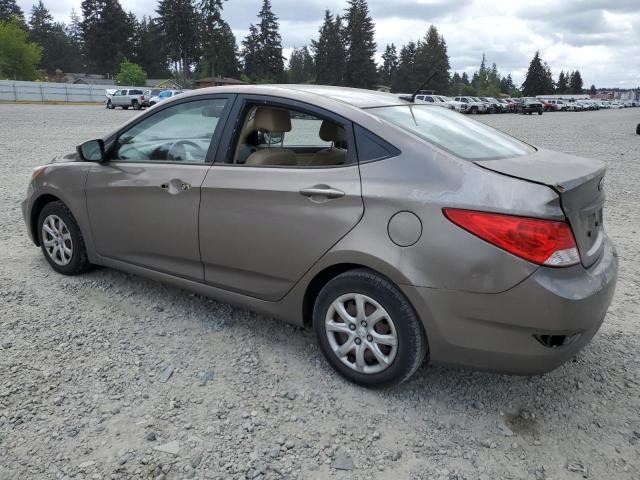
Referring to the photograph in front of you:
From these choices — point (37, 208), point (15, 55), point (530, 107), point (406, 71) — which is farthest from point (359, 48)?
point (37, 208)

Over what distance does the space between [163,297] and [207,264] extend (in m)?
0.94

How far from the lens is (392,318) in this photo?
2.84 meters

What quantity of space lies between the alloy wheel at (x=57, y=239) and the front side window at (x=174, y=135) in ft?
2.85

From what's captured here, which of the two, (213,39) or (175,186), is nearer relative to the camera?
(175,186)

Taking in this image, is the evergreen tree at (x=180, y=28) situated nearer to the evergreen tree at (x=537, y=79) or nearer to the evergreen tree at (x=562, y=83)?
the evergreen tree at (x=537, y=79)

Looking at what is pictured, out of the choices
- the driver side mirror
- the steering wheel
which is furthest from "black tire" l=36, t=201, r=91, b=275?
the steering wheel

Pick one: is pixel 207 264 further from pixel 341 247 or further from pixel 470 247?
pixel 470 247

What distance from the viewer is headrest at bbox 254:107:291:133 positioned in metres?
3.49

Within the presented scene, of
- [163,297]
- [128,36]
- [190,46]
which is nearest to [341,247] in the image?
[163,297]

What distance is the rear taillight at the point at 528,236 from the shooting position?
8.18 ft

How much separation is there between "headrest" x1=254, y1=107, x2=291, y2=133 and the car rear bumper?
1.45 m

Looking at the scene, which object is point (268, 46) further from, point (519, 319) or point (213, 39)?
point (519, 319)

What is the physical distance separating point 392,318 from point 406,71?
111 meters

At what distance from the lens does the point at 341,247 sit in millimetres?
2920
